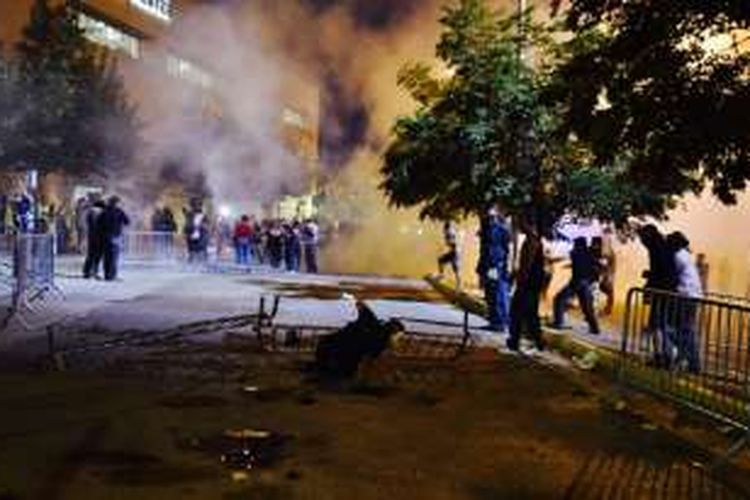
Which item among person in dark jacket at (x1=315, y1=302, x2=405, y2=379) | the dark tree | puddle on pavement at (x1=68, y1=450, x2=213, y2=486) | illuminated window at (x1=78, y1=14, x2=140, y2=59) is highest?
illuminated window at (x1=78, y1=14, x2=140, y2=59)

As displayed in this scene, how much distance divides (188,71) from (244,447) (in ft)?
150

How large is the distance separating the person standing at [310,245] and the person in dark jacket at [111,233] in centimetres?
1110

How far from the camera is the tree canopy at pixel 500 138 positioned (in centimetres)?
2028

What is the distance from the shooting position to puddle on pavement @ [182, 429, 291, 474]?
25.5 ft

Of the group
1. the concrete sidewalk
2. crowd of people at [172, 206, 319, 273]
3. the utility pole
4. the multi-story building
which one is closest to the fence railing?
the concrete sidewalk

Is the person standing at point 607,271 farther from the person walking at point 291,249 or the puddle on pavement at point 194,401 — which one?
the person walking at point 291,249

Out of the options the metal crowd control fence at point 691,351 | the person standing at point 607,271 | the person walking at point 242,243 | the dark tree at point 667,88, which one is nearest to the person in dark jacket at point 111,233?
the person standing at point 607,271

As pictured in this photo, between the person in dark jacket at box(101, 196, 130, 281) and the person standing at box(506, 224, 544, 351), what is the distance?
11.4 meters

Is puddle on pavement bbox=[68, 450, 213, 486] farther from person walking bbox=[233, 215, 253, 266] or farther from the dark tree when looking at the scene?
person walking bbox=[233, 215, 253, 266]

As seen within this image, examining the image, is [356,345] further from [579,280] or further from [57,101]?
[57,101]

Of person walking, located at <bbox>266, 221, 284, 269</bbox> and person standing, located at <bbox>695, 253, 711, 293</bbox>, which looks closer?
person standing, located at <bbox>695, 253, 711, 293</bbox>

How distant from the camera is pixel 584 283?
59.6 feet

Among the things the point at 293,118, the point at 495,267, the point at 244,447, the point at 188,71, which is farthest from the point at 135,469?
the point at 293,118

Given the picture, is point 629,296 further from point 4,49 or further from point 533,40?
point 4,49
